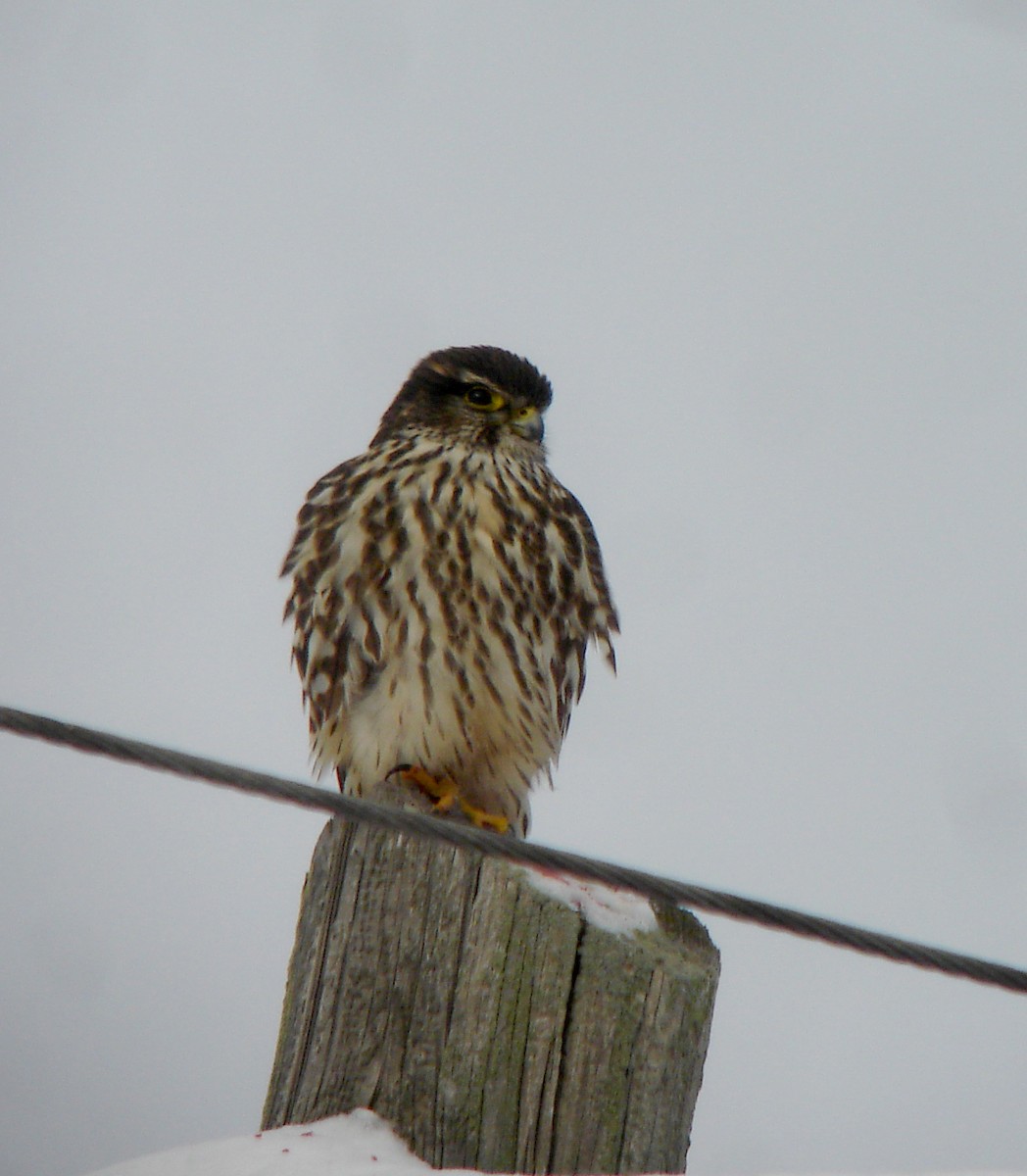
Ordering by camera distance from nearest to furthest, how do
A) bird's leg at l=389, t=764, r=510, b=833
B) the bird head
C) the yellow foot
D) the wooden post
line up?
the wooden post → bird's leg at l=389, t=764, r=510, b=833 → the yellow foot → the bird head

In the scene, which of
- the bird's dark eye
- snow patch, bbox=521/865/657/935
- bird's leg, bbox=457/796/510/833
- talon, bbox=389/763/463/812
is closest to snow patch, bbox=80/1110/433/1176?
snow patch, bbox=521/865/657/935

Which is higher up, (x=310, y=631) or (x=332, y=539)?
(x=332, y=539)

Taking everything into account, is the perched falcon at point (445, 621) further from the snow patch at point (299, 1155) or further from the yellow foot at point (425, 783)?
the snow patch at point (299, 1155)

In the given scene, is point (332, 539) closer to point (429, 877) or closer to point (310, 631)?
point (310, 631)

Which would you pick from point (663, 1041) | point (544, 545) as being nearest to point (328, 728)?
point (544, 545)

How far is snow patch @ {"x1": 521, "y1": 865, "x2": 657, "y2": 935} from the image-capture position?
2.12 meters

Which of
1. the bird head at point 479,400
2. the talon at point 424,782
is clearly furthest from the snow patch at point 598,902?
the bird head at point 479,400

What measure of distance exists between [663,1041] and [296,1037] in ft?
1.77

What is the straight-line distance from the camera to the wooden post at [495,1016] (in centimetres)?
204

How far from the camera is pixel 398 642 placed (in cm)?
388

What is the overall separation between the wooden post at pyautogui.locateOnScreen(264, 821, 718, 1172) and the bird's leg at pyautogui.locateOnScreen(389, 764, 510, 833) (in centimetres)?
143

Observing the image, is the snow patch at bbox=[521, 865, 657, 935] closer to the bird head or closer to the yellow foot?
the yellow foot

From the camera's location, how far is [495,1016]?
2.07 meters

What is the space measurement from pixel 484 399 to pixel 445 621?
1064mm
